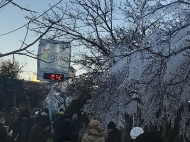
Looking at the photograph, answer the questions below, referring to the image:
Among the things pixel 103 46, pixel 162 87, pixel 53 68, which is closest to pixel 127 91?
pixel 162 87

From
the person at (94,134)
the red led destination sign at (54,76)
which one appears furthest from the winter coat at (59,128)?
the person at (94,134)

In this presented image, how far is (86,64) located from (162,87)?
5960 millimetres

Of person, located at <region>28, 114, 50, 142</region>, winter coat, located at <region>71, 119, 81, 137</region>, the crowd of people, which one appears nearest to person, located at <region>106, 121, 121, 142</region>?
the crowd of people

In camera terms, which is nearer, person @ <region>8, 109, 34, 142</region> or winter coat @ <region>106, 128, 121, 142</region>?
winter coat @ <region>106, 128, 121, 142</region>

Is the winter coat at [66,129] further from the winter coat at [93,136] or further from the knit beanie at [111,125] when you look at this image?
the winter coat at [93,136]

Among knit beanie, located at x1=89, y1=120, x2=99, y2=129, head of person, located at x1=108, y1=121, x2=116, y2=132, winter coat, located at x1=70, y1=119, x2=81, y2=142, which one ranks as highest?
knit beanie, located at x1=89, y1=120, x2=99, y2=129

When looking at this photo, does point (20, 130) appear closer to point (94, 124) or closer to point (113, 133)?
point (113, 133)

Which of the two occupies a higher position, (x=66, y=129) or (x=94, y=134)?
(x=94, y=134)

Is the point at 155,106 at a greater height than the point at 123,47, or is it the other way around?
the point at 123,47

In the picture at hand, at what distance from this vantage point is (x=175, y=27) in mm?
6688

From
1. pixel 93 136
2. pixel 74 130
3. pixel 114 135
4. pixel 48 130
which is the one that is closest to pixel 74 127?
pixel 74 130

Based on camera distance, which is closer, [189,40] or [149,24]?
[189,40]

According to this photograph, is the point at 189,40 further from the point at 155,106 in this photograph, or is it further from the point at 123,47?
the point at 123,47

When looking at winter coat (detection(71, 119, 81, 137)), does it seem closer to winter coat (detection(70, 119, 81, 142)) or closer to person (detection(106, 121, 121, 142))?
winter coat (detection(70, 119, 81, 142))
